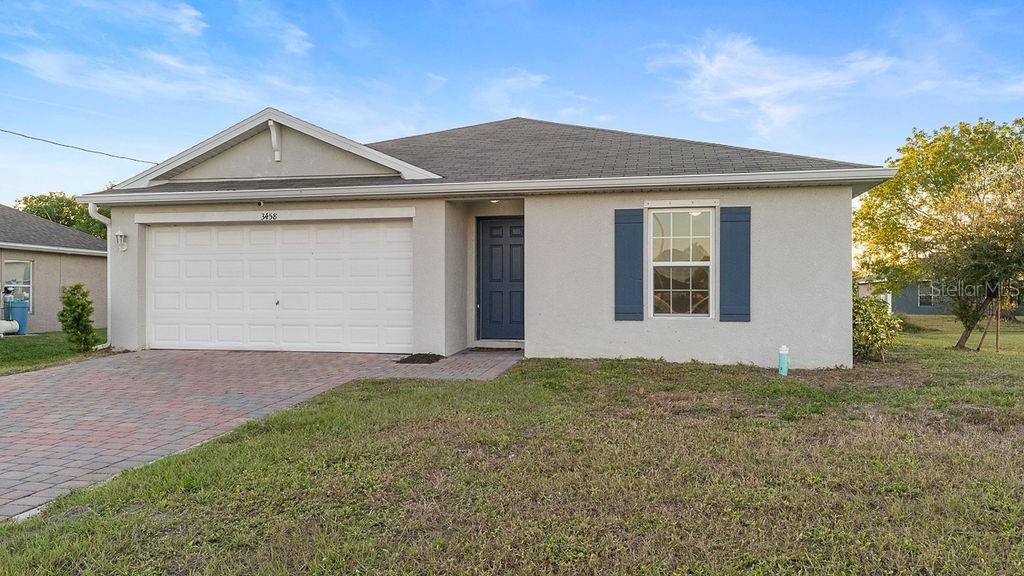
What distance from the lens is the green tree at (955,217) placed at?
11656mm

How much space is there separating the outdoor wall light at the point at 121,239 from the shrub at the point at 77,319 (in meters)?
1.33

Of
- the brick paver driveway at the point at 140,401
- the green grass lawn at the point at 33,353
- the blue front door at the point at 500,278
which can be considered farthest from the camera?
the blue front door at the point at 500,278

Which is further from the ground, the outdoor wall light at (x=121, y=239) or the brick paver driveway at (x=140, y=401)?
the outdoor wall light at (x=121, y=239)

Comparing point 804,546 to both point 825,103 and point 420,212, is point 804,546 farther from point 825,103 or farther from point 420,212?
point 825,103

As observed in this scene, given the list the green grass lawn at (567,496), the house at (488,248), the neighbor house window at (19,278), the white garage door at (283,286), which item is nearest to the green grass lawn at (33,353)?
the house at (488,248)

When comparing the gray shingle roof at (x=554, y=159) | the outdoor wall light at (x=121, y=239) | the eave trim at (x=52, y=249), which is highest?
the gray shingle roof at (x=554, y=159)

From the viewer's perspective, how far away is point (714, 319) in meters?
8.57

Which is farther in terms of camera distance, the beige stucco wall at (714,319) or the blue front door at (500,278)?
the blue front door at (500,278)

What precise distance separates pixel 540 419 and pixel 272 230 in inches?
263

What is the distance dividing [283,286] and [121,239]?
2.85m

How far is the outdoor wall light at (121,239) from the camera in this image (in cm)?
1002

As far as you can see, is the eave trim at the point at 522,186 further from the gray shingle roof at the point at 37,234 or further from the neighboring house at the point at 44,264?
the gray shingle roof at the point at 37,234

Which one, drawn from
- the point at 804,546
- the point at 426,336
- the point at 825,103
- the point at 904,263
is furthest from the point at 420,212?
the point at 904,263

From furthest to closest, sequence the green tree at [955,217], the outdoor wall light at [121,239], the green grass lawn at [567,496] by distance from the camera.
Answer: the green tree at [955,217]
the outdoor wall light at [121,239]
the green grass lawn at [567,496]
